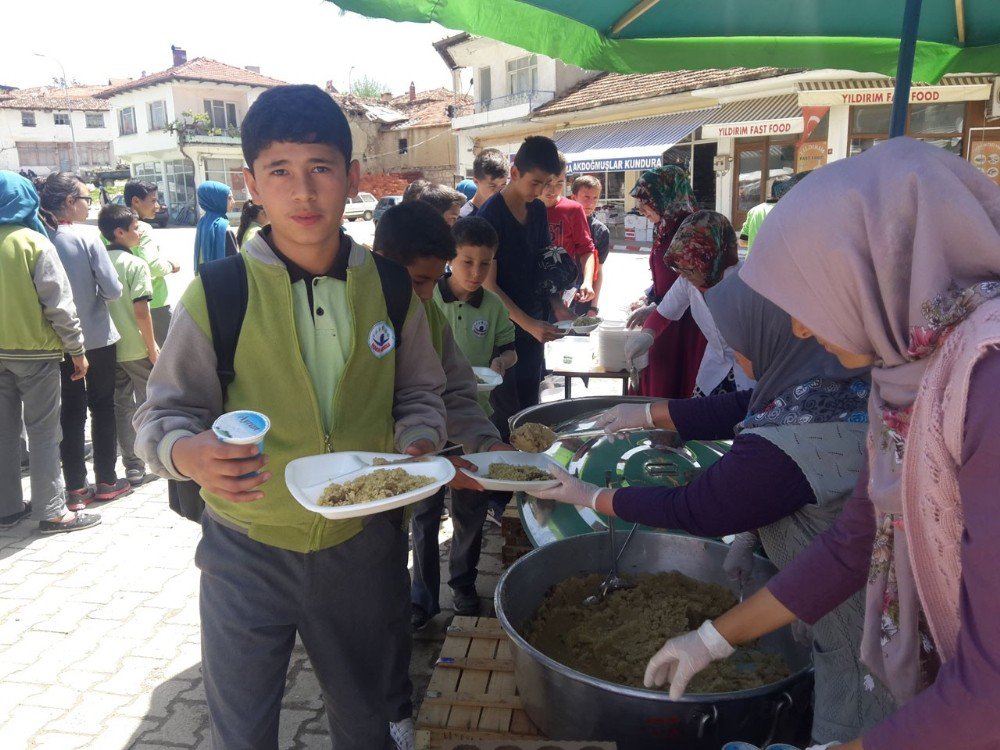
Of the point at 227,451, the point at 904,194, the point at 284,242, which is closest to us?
the point at 904,194

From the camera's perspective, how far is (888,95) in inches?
523

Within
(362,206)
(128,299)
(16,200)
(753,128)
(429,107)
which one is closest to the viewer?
(16,200)

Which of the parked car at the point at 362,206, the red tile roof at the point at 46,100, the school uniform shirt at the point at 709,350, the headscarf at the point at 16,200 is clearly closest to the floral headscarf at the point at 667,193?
the school uniform shirt at the point at 709,350

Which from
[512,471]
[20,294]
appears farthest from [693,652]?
[20,294]

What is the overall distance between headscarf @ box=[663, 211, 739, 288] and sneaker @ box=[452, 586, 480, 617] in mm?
1885

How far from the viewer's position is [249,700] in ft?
5.53

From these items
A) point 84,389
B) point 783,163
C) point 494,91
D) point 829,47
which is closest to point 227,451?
point 829,47

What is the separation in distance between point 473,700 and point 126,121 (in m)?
50.2

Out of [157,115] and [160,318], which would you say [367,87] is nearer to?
[157,115]

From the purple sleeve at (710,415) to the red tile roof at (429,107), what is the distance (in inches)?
1211

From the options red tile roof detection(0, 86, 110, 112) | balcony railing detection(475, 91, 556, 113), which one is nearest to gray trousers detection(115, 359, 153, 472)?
balcony railing detection(475, 91, 556, 113)

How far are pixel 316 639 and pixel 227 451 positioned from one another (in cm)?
69

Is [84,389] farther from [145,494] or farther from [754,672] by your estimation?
[754,672]

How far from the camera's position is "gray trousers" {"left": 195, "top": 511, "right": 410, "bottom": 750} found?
166 cm
